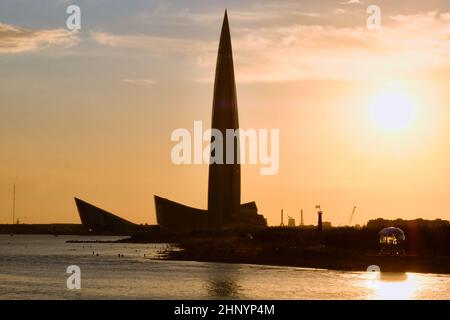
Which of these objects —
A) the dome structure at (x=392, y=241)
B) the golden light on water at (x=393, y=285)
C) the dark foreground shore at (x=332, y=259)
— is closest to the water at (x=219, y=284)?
the golden light on water at (x=393, y=285)

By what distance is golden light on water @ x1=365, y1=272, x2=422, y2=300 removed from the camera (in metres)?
68.3

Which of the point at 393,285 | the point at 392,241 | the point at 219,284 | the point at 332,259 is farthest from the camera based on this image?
the point at 332,259

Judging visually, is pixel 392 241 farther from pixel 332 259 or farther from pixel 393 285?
pixel 393 285

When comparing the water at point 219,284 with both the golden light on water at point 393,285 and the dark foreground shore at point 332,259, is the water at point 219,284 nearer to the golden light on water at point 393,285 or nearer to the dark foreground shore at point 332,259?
the golden light on water at point 393,285

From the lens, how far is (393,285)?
254 ft

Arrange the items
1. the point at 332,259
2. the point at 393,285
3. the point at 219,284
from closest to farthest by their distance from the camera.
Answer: the point at 393,285 < the point at 219,284 < the point at 332,259

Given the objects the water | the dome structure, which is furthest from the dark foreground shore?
the water

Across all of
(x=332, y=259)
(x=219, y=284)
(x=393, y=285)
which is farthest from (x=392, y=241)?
(x=219, y=284)

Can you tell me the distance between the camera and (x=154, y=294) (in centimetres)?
7281

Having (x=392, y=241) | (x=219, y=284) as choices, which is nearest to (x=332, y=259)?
(x=392, y=241)

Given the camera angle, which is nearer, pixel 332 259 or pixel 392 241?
pixel 392 241

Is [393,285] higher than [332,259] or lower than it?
lower
